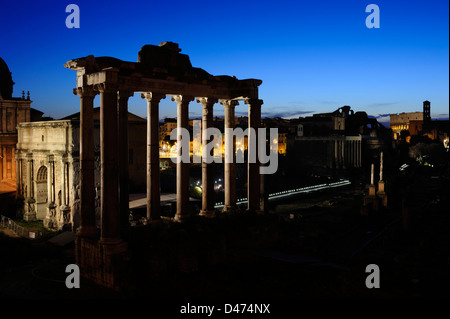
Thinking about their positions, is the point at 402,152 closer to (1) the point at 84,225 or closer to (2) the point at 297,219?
(2) the point at 297,219

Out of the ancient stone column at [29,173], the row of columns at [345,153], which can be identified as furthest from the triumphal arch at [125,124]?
the row of columns at [345,153]

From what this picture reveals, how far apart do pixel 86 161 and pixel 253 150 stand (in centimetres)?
661

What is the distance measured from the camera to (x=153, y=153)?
15.7m

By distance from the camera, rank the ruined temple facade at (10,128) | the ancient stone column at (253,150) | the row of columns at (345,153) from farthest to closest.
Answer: the row of columns at (345,153)
the ruined temple facade at (10,128)
the ancient stone column at (253,150)

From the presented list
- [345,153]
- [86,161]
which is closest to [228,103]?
[86,161]

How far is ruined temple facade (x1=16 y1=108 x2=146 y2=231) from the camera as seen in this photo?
30.6 metres

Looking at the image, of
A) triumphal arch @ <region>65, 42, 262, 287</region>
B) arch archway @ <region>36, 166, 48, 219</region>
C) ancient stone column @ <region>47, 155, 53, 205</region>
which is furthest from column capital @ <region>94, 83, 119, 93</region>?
arch archway @ <region>36, 166, 48, 219</region>

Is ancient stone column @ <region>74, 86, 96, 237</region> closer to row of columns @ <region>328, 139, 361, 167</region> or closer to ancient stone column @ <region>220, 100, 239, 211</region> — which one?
ancient stone column @ <region>220, 100, 239, 211</region>

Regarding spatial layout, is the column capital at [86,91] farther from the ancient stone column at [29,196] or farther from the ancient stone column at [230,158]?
the ancient stone column at [29,196]

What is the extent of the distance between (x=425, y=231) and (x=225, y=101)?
48.7 feet

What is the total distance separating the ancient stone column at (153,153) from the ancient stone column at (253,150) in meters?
3.78

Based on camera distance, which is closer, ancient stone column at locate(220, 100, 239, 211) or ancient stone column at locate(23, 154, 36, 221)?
ancient stone column at locate(220, 100, 239, 211)

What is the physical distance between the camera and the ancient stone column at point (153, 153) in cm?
1573

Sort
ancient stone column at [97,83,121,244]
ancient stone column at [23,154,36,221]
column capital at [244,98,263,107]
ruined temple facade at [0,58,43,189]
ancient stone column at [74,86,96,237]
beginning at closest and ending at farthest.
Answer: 1. ancient stone column at [97,83,121,244]
2. ancient stone column at [74,86,96,237]
3. column capital at [244,98,263,107]
4. ancient stone column at [23,154,36,221]
5. ruined temple facade at [0,58,43,189]
